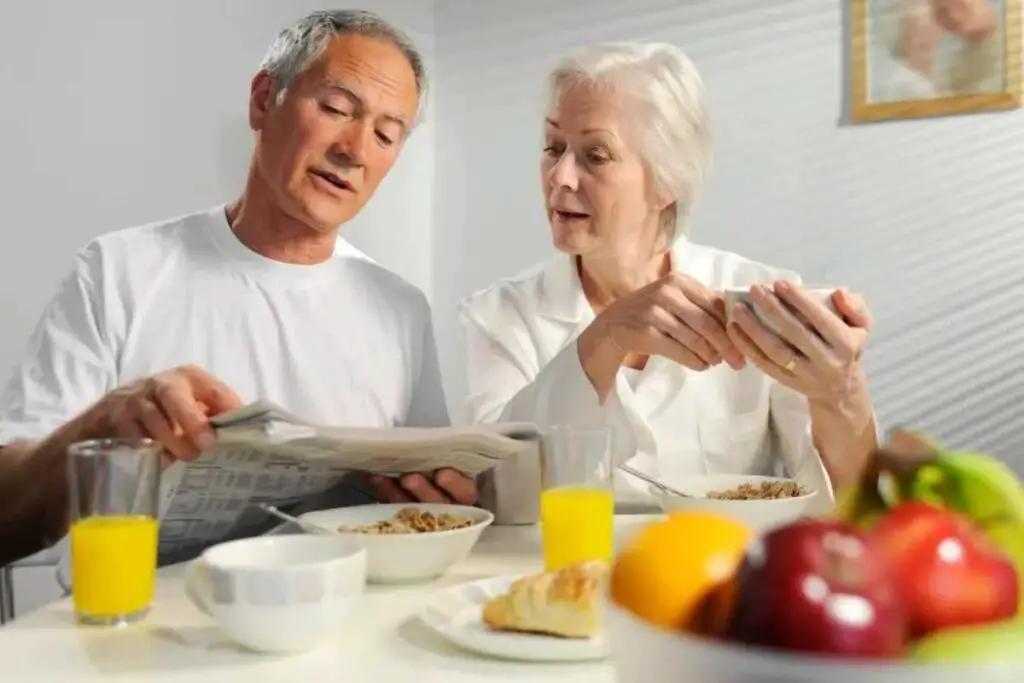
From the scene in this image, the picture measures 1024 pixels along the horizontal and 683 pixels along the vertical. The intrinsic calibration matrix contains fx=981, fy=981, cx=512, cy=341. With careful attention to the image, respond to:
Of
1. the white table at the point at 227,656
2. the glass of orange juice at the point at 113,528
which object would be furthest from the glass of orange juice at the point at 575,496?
the glass of orange juice at the point at 113,528

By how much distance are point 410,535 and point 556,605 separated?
21 cm

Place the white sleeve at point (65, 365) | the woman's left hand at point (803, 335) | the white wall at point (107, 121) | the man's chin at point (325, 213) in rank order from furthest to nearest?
the white wall at point (107, 121)
the man's chin at point (325, 213)
the white sleeve at point (65, 365)
the woman's left hand at point (803, 335)

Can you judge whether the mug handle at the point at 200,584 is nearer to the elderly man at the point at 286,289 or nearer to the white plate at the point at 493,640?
the white plate at the point at 493,640

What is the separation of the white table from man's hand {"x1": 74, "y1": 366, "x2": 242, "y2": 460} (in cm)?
15

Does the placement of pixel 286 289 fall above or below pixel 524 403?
above

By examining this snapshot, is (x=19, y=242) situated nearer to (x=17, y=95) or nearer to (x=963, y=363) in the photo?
(x=17, y=95)

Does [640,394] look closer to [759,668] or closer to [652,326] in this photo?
[652,326]

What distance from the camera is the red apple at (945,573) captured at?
0.34 m

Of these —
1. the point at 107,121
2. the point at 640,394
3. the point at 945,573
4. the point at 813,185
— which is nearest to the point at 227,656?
the point at 945,573

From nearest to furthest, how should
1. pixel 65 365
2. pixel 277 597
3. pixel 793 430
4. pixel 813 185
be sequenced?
pixel 277 597, pixel 65 365, pixel 793 430, pixel 813 185

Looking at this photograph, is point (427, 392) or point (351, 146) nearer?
point (351, 146)

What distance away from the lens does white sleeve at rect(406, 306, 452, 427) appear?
156 centimetres

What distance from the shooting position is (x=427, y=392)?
157cm

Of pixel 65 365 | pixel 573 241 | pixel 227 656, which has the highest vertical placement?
pixel 573 241
